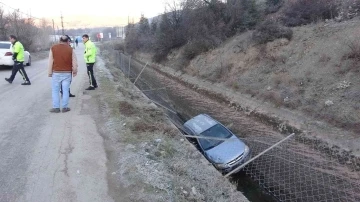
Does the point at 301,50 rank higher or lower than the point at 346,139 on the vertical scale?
higher

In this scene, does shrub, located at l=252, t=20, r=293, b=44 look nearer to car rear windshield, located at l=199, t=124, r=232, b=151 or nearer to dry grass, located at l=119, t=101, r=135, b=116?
car rear windshield, located at l=199, t=124, r=232, b=151

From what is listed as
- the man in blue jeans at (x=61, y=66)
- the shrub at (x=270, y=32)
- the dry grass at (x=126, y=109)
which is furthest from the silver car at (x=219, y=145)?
the shrub at (x=270, y=32)

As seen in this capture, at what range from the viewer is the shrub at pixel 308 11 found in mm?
19875

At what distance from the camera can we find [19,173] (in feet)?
16.3

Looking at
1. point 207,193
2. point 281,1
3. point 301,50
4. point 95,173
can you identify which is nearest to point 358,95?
point 301,50

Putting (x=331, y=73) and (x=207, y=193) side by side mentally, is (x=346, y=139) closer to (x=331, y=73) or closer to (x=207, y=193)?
(x=331, y=73)

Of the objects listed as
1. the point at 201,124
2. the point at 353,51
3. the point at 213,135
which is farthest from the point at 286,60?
the point at 213,135

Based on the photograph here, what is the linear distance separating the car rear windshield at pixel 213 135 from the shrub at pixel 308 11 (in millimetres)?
13747

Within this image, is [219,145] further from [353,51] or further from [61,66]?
[353,51]

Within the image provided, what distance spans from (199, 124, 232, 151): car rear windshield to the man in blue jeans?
156 inches

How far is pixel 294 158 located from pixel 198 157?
13.1ft

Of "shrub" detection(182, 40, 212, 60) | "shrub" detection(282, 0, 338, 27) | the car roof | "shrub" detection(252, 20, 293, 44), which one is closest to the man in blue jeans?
the car roof

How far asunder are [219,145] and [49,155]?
4877mm

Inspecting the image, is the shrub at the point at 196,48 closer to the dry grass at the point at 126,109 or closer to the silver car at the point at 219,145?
the silver car at the point at 219,145
